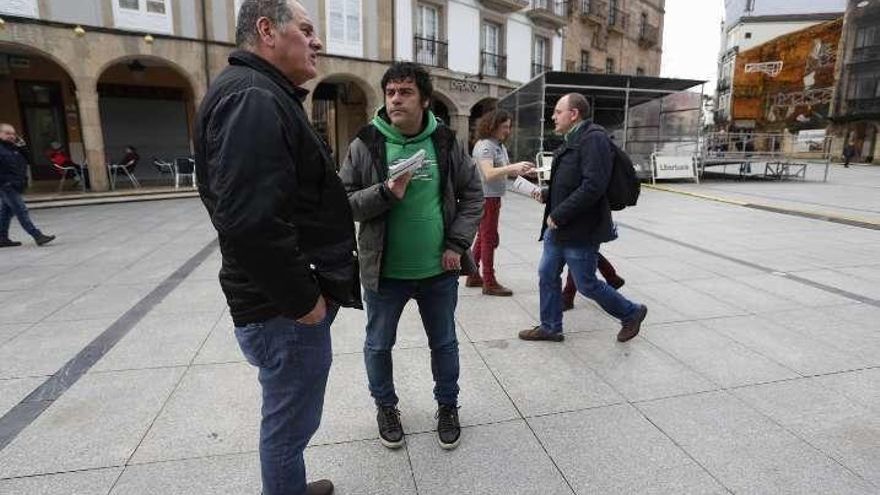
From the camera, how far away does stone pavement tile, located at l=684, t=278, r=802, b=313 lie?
4.40m

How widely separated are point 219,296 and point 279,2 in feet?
12.7

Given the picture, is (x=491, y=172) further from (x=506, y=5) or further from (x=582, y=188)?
(x=506, y=5)

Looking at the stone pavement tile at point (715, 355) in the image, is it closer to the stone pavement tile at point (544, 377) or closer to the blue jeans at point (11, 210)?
the stone pavement tile at point (544, 377)

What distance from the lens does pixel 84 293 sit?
16.1 ft

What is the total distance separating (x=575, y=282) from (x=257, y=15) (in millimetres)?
2744

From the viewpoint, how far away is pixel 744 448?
2395 mm

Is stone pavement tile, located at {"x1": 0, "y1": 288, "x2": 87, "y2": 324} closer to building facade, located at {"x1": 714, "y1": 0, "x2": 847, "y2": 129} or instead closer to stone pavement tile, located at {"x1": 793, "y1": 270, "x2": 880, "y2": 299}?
stone pavement tile, located at {"x1": 793, "y1": 270, "x2": 880, "y2": 299}

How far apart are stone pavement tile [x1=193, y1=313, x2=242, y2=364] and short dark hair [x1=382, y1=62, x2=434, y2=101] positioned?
217 centimetres

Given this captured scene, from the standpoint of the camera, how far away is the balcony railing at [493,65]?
819 inches

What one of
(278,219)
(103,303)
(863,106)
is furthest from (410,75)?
(863,106)

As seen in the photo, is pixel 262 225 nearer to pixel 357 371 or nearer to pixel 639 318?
pixel 357 371

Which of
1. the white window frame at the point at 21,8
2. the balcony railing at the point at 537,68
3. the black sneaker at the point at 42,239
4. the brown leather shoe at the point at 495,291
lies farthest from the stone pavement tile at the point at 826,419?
the balcony railing at the point at 537,68

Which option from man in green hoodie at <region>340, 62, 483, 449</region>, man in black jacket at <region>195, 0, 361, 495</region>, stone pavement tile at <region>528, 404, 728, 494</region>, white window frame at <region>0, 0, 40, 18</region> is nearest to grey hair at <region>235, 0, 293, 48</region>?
man in black jacket at <region>195, 0, 361, 495</region>

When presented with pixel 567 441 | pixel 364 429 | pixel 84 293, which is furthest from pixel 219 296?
pixel 567 441
